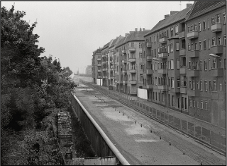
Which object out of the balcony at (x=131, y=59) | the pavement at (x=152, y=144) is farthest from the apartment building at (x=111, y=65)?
the pavement at (x=152, y=144)

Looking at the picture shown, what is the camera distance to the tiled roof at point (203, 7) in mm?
33987

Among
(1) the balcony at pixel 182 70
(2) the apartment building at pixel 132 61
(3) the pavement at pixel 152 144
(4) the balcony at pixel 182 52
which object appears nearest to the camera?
(3) the pavement at pixel 152 144

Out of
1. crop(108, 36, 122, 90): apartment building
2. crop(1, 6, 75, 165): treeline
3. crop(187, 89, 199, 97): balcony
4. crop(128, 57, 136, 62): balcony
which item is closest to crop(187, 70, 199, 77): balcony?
crop(187, 89, 199, 97): balcony

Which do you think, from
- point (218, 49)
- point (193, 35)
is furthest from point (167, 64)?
point (218, 49)

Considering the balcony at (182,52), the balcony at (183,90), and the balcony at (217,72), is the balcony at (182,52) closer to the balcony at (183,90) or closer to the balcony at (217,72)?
the balcony at (183,90)

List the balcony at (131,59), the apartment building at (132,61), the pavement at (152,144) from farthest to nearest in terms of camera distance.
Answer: the balcony at (131,59) → the apartment building at (132,61) → the pavement at (152,144)

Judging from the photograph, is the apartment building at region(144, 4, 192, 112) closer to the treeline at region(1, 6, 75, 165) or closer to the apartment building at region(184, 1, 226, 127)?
the apartment building at region(184, 1, 226, 127)

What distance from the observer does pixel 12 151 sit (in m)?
17.5

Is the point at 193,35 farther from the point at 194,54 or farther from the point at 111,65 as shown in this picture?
the point at 111,65

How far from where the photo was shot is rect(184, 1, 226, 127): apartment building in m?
33.0

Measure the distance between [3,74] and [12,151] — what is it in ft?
17.2

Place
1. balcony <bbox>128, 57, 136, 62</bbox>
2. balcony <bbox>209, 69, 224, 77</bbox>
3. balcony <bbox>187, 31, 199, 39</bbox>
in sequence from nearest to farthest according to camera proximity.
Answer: balcony <bbox>209, 69, 224, 77</bbox> → balcony <bbox>187, 31, 199, 39</bbox> → balcony <bbox>128, 57, 136, 62</bbox>

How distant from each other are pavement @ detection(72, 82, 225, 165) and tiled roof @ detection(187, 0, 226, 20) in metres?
14.3

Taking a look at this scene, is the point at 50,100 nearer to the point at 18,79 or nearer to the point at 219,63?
the point at 18,79
